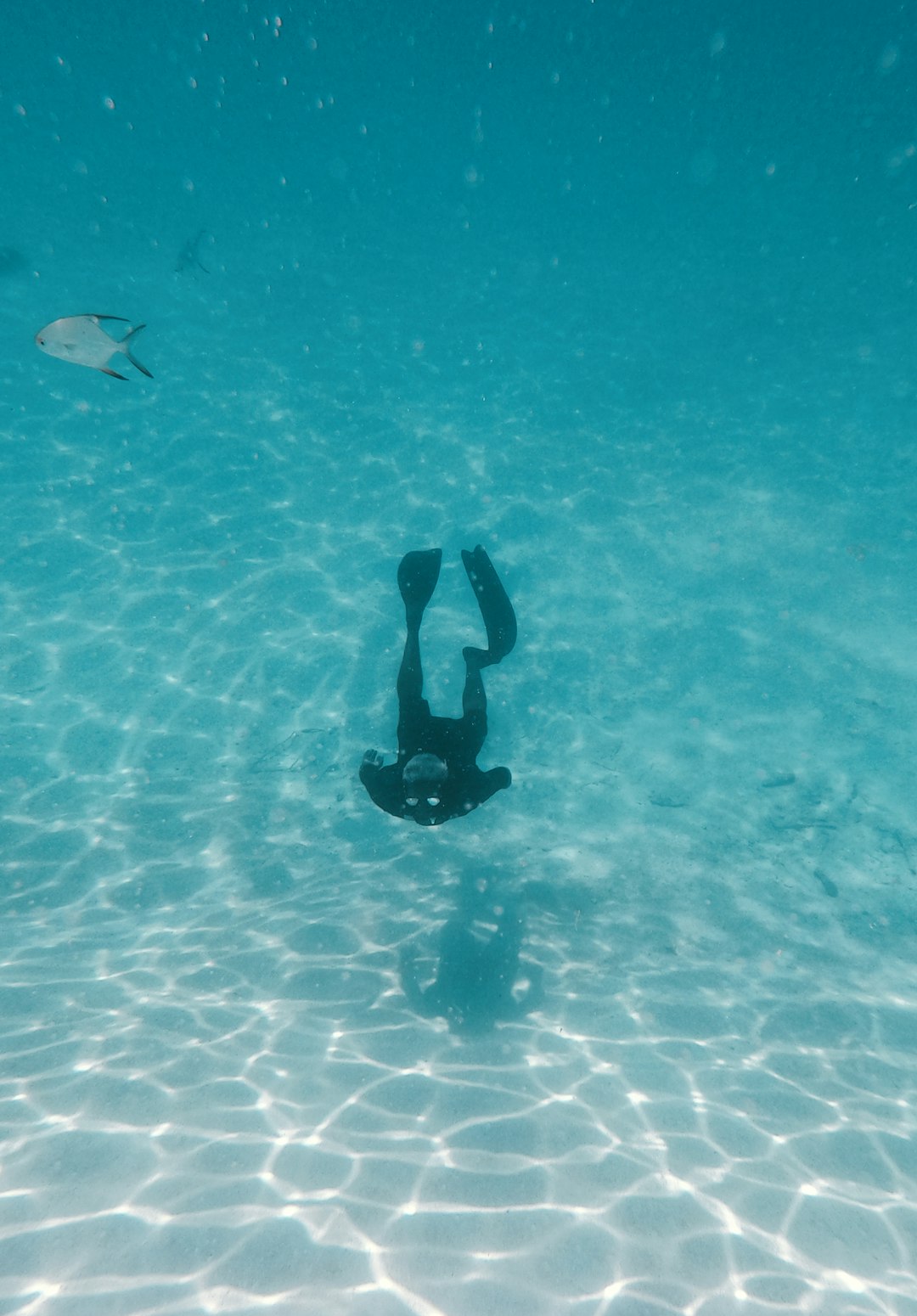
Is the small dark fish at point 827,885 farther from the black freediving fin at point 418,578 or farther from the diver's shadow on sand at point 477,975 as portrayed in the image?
the black freediving fin at point 418,578

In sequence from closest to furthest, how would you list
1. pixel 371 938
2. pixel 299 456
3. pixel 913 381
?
1. pixel 371 938
2. pixel 299 456
3. pixel 913 381

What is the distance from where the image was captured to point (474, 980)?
17.2ft

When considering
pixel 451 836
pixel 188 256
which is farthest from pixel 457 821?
pixel 188 256

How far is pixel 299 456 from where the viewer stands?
12445 millimetres

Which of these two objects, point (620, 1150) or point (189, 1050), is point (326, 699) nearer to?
point (189, 1050)

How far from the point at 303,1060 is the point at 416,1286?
69.1 inches

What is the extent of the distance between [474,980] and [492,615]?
3.78 m

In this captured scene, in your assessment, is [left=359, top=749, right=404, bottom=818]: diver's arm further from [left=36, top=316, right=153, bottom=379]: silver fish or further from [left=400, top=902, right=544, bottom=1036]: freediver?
[left=36, top=316, right=153, bottom=379]: silver fish

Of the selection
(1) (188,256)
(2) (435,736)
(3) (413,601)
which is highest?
(1) (188,256)

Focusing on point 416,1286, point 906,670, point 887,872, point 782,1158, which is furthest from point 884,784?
point 416,1286

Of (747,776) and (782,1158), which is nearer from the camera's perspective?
(782,1158)

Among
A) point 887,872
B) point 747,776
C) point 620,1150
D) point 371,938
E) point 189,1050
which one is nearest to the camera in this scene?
point 620,1150

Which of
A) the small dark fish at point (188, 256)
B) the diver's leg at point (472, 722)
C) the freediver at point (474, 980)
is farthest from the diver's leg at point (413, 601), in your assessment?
the small dark fish at point (188, 256)

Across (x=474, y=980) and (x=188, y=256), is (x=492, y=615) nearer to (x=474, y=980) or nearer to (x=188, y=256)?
(x=474, y=980)
